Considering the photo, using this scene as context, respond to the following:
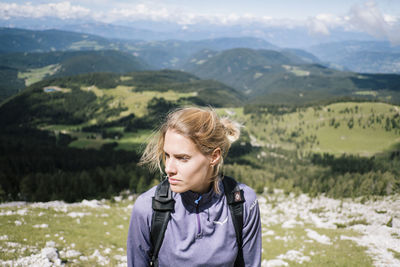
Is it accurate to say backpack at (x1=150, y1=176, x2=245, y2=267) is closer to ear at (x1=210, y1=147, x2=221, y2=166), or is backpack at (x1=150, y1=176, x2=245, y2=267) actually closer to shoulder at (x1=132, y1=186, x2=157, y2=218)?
shoulder at (x1=132, y1=186, x2=157, y2=218)

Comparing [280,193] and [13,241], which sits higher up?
[13,241]

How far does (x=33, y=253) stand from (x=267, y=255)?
1833cm

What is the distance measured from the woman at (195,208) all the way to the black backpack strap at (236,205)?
3.0 inches

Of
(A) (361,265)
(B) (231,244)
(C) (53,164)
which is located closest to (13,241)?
(B) (231,244)

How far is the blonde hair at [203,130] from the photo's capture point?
154 inches

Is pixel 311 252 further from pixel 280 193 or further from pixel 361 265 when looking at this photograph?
pixel 280 193

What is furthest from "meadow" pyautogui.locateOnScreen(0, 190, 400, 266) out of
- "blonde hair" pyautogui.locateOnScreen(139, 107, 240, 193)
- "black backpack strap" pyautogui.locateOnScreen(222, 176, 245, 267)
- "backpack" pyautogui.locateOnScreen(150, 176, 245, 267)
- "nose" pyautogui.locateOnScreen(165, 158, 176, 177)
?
"blonde hair" pyautogui.locateOnScreen(139, 107, 240, 193)

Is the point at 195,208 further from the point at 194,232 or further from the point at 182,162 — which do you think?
the point at 182,162

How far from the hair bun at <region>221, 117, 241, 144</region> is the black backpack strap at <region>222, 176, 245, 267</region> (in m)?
0.85

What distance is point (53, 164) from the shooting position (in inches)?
4377

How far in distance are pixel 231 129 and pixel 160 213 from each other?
81.5 inches

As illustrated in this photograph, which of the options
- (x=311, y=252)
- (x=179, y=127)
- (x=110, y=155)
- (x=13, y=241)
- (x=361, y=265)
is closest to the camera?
(x=179, y=127)

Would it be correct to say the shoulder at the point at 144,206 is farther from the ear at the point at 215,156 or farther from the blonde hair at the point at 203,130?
the ear at the point at 215,156

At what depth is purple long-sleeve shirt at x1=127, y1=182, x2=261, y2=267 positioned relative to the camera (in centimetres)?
400
